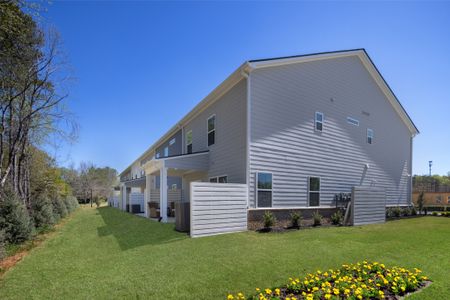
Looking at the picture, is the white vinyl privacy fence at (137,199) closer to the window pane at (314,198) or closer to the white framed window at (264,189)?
the white framed window at (264,189)

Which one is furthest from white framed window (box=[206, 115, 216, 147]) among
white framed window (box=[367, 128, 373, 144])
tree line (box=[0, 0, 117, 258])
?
white framed window (box=[367, 128, 373, 144])

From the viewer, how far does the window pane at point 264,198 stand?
31.6 feet

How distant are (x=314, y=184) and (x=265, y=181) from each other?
9.86ft

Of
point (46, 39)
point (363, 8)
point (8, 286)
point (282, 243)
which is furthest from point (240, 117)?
point (8, 286)

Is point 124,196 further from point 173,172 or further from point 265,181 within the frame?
point 265,181

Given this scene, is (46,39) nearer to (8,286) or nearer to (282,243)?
(8,286)

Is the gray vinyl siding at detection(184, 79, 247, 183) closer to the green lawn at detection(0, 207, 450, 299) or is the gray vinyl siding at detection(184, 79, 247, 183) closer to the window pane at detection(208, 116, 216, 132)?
the window pane at detection(208, 116, 216, 132)

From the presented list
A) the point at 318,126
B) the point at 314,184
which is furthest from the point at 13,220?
the point at 318,126

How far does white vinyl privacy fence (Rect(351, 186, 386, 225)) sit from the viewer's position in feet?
35.9

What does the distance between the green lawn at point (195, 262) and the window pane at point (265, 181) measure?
6.60 ft

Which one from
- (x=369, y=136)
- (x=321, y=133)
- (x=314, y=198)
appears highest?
(x=369, y=136)

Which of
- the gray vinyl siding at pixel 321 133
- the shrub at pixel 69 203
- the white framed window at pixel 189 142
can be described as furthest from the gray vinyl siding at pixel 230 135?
the shrub at pixel 69 203

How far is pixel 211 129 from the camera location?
12586 millimetres

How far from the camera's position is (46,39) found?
900cm
